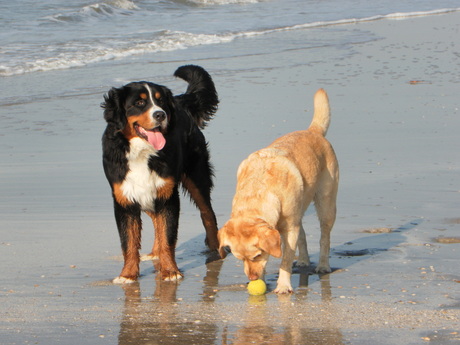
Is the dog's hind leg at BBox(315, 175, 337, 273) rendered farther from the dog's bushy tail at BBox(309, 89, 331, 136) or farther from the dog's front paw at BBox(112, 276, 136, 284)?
the dog's front paw at BBox(112, 276, 136, 284)

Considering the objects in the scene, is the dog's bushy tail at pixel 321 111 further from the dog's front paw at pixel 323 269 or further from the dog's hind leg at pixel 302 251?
the dog's front paw at pixel 323 269

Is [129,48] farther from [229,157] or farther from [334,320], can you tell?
[334,320]

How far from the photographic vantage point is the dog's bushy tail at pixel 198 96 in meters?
6.93

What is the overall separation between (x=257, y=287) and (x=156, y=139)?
4.01 ft

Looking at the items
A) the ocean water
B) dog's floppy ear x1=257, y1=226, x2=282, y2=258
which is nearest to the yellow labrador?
dog's floppy ear x1=257, y1=226, x2=282, y2=258

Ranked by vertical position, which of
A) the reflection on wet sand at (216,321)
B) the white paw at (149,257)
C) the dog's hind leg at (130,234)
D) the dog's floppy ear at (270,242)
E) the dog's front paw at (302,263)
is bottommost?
the white paw at (149,257)

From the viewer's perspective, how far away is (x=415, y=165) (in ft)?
27.6


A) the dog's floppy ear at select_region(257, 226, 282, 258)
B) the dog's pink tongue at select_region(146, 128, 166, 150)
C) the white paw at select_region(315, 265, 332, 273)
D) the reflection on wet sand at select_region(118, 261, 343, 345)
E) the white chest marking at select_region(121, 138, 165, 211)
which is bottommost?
the white paw at select_region(315, 265, 332, 273)

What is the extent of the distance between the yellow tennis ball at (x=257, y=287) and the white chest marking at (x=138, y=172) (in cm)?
100

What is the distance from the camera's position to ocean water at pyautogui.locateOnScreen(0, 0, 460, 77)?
17.1m

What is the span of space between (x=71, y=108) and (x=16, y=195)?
4332 millimetres

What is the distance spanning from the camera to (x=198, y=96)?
23.0ft

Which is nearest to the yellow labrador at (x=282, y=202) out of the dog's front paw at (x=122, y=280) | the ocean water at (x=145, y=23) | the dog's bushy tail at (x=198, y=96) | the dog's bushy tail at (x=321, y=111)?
the dog's bushy tail at (x=321, y=111)

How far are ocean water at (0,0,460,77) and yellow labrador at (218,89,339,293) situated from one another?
10199 mm
